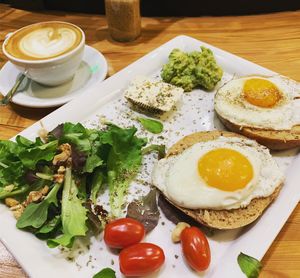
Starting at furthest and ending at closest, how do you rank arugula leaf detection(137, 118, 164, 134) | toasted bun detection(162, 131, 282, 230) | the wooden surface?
the wooden surface
arugula leaf detection(137, 118, 164, 134)
toasted bun detection(162, 131, 282, 230)

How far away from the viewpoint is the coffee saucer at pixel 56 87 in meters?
3.09

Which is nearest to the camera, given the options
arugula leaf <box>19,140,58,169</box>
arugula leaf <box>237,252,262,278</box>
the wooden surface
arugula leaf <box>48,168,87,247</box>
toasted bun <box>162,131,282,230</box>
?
arugula leaf <box>237,252,262,278</box>

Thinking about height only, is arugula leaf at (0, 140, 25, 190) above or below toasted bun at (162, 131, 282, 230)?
above

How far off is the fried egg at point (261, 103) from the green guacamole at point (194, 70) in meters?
0.23

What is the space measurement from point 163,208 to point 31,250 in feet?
2.72

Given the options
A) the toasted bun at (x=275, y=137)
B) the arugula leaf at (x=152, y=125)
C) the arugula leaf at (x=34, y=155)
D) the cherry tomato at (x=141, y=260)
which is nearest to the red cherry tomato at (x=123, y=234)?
the cherry tomato at (x=141, y=260)

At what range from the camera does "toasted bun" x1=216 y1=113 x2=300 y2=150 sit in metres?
2.52

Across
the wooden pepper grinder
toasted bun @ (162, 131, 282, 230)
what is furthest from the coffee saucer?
toasted bun @ (162, 131, 282, 230)

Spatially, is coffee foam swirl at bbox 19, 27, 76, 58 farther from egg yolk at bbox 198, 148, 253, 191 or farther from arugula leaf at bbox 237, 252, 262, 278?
arugula leaf at bbox 237, 252, 262, 278

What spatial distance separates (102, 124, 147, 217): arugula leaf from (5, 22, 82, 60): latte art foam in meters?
1.14

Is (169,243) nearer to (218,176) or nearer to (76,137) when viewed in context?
(218,176)

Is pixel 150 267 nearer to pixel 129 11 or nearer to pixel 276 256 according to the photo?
pixel 276 256

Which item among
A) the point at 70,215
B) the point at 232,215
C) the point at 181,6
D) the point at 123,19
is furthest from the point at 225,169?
the point at 181,6

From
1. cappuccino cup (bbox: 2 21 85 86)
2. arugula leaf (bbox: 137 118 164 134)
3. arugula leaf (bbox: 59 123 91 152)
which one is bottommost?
arugula leaf (bbox: 137 118 164 134)
